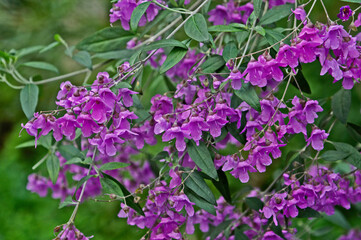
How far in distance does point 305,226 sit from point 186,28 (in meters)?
0.96

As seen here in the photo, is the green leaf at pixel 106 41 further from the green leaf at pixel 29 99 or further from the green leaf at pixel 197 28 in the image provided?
the green leaf at pixel 197 28

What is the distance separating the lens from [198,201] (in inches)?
39.4

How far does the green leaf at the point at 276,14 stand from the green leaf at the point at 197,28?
17cm

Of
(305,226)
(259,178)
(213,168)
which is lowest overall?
(259,178)

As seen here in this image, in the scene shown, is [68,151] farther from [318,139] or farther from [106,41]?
[318,139]

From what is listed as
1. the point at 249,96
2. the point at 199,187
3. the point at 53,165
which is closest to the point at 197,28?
the point at 249,96

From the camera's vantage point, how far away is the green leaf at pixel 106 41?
1314 millimetres

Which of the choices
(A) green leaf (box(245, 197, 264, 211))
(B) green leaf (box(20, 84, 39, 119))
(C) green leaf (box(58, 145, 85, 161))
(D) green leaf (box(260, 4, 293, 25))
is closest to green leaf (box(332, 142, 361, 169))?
(A) green leaf (box(245, 197, 264, 211))

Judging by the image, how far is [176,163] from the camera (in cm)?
102

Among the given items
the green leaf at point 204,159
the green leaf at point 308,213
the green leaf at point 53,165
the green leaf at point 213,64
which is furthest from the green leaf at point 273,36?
the green leaf at point 53,165

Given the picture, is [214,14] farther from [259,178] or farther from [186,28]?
[259,178]

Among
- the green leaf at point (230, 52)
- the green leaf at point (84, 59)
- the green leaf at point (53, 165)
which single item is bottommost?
the green leaf at point (53, 165)

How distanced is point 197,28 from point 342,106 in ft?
1.46

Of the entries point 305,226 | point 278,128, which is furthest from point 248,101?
point 305,226
